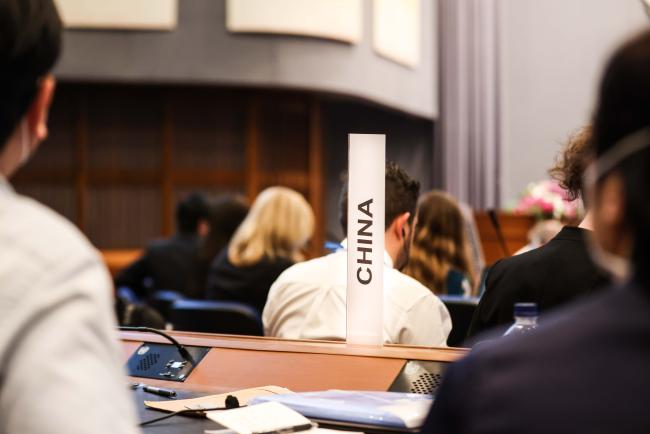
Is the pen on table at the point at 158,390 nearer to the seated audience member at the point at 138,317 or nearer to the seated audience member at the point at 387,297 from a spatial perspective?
the seated audience member at the point at 387,297

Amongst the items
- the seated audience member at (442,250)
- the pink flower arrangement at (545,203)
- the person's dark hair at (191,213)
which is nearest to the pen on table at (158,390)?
the seated audience member at (442,250)

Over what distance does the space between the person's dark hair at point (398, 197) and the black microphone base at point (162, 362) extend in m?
0.79

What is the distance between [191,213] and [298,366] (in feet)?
13.5

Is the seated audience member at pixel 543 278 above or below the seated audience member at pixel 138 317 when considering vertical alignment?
above

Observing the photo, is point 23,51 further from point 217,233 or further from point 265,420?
point 217,233

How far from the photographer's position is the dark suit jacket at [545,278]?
8.57 feet

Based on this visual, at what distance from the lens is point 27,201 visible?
3.41 feet

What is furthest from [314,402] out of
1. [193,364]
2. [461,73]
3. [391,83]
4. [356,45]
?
[461,73]

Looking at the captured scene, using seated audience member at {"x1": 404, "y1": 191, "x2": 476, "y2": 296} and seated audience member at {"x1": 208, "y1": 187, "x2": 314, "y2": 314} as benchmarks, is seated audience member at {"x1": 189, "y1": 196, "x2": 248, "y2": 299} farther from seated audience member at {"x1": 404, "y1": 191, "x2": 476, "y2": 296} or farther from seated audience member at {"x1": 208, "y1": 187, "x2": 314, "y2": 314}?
seated audience member at {"x1": 404, "y1": 191, "x2": 476, "y2": 296}

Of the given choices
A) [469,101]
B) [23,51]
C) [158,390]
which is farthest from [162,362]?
[469,101]

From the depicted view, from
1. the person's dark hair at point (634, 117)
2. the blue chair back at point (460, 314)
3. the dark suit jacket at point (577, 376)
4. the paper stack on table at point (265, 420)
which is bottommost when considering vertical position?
the blue chair back at point (460, 314)

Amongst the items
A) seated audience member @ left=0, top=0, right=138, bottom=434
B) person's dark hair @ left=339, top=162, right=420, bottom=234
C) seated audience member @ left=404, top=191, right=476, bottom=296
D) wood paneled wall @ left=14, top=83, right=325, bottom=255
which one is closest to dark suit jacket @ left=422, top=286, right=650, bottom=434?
seated audience member @ left=0, top=0, right=138, bottom=434

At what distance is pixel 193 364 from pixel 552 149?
996 cm

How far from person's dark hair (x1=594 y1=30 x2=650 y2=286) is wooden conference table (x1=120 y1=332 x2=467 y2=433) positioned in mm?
1254
